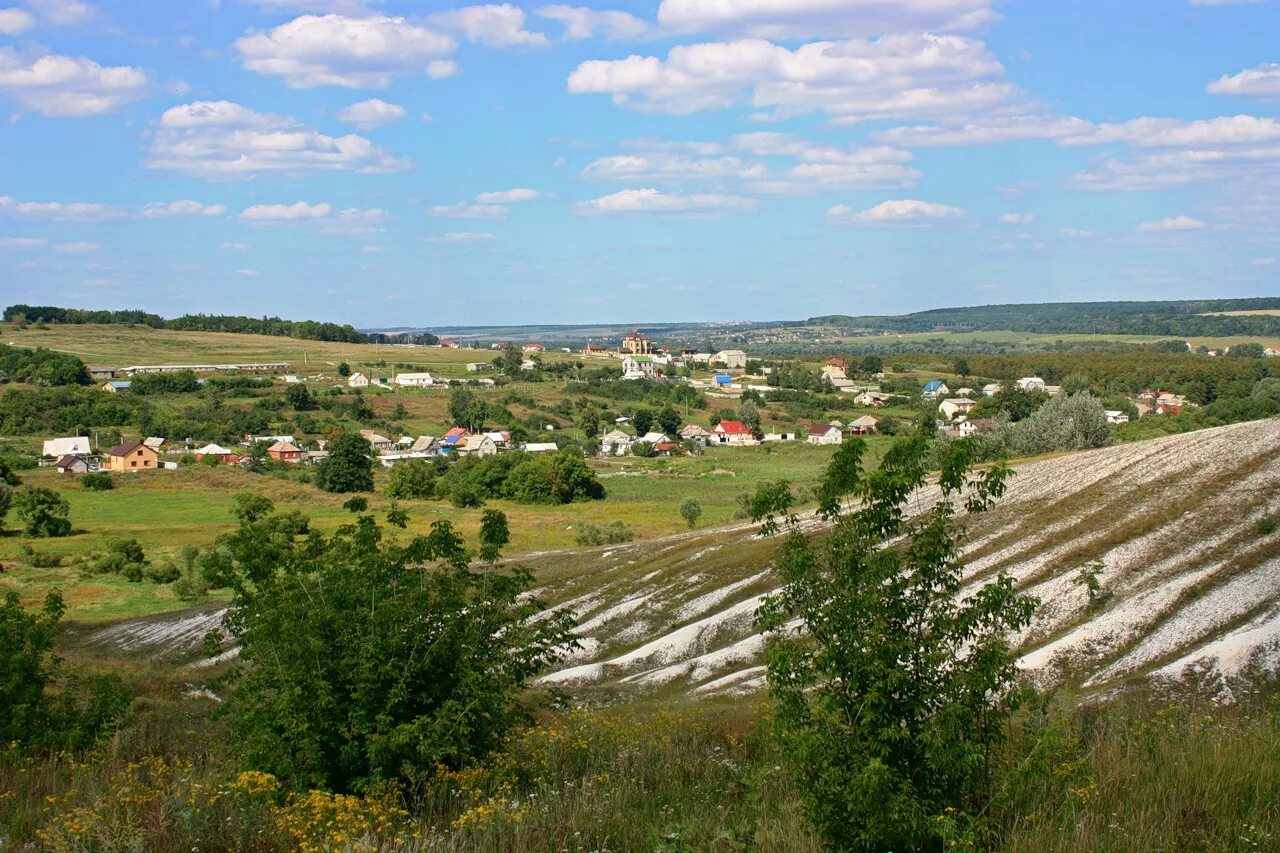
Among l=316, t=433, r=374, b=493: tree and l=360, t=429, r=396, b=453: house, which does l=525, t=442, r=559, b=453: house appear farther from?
l=316, t=433, r=374, b=493: tree

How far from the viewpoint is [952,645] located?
8.38 metres

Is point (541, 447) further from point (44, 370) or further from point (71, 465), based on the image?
point (44, 370)

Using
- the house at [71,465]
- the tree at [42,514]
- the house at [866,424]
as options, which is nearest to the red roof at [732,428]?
the house at [866,424]

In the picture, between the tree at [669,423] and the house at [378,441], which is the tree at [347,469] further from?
Answer: the tree at [669,423]

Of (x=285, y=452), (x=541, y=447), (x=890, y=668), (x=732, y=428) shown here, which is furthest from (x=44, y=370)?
(x=890, y=668)

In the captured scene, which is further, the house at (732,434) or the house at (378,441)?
the house at (732,434)

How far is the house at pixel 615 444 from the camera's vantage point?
12381 centimetres

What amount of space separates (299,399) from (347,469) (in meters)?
47.8

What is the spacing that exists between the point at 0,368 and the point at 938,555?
571 feet

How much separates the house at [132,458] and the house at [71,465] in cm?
219

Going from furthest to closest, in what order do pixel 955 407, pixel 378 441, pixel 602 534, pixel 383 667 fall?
pixel 955 407, pixel 378 441, pixel 602 534, pixel 383 667

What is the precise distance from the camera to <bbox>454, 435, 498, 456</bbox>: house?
11525cm

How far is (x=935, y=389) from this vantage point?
171 meters

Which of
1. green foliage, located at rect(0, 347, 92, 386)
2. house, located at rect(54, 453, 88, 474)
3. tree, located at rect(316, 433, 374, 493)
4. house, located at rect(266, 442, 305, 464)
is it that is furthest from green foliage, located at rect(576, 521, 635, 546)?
green foliage, located at rect(0, 347, 92, 386)
